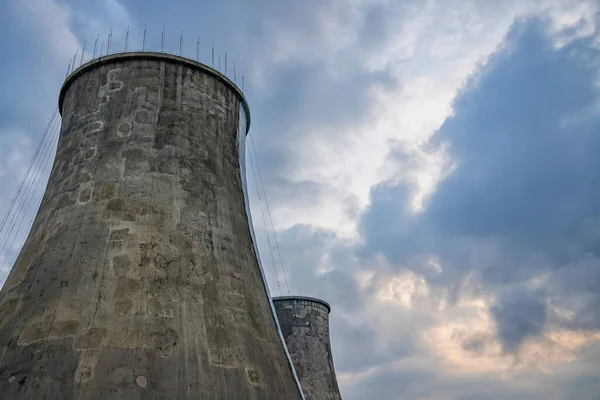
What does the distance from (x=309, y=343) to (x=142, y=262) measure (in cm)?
1542

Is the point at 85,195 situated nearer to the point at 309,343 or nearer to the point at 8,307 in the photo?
the point at 8,307

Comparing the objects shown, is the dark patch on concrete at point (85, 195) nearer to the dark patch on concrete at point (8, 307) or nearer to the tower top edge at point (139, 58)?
the dark patch on concrete at point (8, 307)

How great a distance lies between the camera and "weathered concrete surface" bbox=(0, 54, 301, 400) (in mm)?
7074

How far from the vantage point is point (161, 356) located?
721 centimetres

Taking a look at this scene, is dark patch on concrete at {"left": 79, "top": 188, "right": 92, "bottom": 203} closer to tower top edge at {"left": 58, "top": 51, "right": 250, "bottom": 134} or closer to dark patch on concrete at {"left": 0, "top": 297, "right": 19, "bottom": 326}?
dark patch on concrete at {"left": 0, "top": 297, "right": 19, "bottom": 326}

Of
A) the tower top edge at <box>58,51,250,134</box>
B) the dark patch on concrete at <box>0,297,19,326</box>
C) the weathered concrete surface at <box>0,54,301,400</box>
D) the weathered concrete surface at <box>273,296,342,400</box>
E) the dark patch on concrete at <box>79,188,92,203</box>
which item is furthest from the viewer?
the weathered concrete surface at <box>273,296,342,400</box>

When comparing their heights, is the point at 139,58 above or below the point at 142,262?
above

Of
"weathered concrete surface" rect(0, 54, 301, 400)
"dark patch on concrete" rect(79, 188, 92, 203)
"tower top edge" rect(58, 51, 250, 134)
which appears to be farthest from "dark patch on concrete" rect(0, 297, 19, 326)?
"tower top edge" rect(58, 51, 250, 134)

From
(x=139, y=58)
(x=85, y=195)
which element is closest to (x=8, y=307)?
(x=85, y=195)

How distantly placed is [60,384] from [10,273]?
3.19 meters

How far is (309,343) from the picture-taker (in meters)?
22.3

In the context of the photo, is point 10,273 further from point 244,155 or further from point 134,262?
point 244,155

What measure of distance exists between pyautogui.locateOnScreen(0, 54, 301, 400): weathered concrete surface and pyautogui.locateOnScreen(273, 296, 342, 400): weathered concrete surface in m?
13.1

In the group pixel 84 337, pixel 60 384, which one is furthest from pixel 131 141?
pixel 60 384
